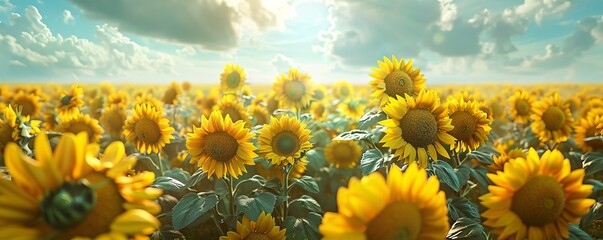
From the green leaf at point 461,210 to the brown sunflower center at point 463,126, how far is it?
648mm

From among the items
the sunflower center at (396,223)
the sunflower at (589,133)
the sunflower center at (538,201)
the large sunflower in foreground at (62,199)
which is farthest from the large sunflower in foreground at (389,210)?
the sunflower at (589,133)

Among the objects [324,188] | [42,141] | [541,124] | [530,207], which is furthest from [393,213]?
[541,124]

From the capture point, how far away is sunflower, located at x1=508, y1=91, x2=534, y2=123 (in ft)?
22.0

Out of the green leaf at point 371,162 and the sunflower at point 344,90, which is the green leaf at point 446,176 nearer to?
the green leaf at point 371,162

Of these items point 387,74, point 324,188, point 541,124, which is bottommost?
point 324,188

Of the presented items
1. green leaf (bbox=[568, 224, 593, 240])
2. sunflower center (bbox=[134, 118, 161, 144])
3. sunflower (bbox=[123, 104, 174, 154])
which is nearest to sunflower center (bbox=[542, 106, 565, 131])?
green leaf (bbox=[568, 224, 593, 240])

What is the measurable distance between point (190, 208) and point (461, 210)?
2500mm

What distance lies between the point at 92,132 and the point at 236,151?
380cm

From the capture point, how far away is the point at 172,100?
301 inches

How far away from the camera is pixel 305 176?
3.98 metres

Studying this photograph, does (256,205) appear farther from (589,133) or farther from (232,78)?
(589,133)

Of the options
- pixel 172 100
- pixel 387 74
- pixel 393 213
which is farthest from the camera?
pixel 172 100

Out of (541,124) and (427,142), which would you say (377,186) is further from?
(541,124)

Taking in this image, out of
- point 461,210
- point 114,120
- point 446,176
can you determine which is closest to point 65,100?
point 114,120
